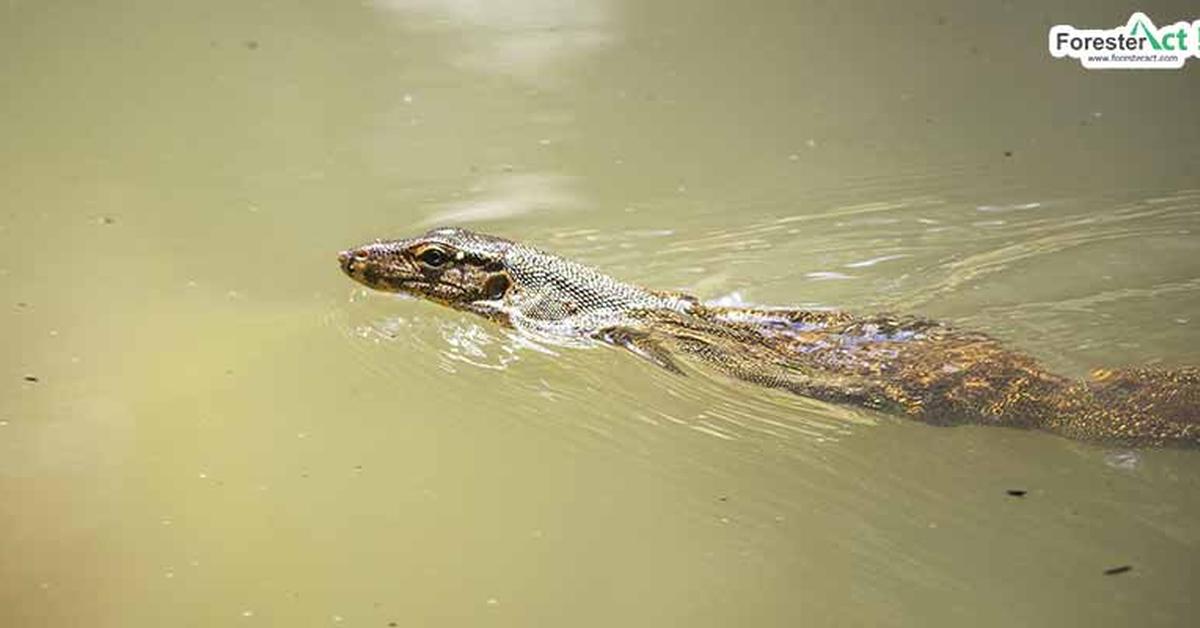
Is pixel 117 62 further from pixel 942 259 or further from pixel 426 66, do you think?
pixel 942 259

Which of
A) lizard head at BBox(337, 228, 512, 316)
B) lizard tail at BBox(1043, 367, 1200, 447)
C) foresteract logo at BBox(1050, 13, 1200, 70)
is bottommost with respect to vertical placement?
lizard tail at BBox(1043, 367, 1200, 447)

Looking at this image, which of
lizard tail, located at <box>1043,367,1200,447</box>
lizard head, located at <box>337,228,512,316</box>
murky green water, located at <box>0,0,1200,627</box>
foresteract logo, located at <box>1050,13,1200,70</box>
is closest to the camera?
murky green water, located at <box>0,0,1200,627</box>

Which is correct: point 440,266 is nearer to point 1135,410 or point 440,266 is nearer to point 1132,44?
point 1135,410

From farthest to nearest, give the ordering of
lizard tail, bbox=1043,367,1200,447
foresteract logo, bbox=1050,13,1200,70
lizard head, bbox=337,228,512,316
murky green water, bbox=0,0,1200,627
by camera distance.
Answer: foresteract logo, bbox=1050,13,1200,70 → lizard head, bbox=337,228,512,316 → lizard tail, bbox=1043,367,1200,447 → murky green water, bbox=0,0,1200,627

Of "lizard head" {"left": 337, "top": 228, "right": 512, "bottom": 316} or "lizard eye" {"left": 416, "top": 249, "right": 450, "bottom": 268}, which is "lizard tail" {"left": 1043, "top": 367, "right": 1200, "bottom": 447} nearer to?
"lizard head" {"left": 337, "top": 228, "right": 512, "bottom": 316}

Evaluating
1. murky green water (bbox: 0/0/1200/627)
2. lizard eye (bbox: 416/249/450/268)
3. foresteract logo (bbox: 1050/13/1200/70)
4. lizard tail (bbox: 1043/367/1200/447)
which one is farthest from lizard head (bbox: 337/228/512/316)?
foresteract logo (bbox: 1050/13/1200/70)

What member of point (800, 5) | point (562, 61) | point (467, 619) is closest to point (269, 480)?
point (467, 619)
